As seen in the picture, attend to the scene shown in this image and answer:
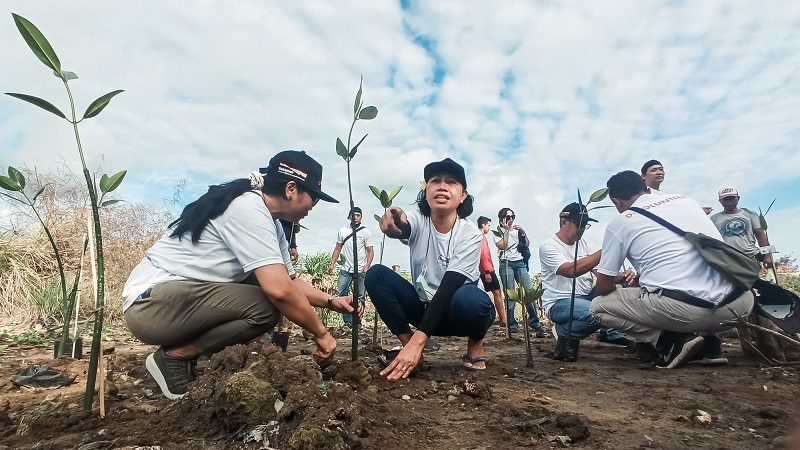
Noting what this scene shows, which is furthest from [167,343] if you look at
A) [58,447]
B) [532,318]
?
[532,318]

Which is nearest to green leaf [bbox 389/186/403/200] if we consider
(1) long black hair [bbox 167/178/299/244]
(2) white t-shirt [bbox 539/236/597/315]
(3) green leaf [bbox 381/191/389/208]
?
(3) green leaf [bbox 381/191/389/208]

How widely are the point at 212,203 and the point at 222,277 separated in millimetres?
408

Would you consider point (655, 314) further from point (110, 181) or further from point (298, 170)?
point (110, 181)

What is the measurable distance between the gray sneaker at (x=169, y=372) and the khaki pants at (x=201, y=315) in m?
0.08

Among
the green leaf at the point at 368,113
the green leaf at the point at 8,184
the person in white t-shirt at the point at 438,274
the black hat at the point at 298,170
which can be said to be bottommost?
the person in white t-shirt at the point at 438,274

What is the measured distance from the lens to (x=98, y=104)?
199cm

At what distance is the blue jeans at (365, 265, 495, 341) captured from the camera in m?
3.03

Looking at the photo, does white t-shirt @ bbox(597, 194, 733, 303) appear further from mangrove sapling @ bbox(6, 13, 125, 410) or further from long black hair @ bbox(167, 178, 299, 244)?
mangrove sapling @ bbox(6, 13, 125, 410)

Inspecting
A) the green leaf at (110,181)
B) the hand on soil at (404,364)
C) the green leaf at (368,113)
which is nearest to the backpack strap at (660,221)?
the hand on soil at (404,364)

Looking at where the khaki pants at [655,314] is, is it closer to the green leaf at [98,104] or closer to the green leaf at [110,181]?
the green leaf at [110,181]

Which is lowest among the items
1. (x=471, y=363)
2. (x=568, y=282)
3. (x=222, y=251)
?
(x=471, y=363)

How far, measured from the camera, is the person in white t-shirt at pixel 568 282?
155 inches

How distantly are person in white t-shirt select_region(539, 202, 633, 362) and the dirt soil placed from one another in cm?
97

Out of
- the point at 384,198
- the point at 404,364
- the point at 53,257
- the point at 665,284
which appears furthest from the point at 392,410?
the point at 53,257
